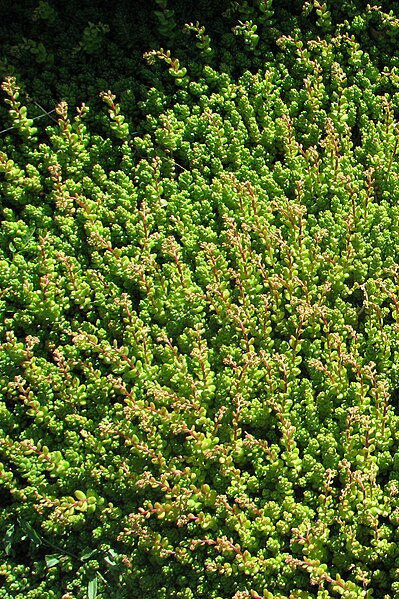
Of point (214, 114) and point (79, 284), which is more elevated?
point (214, 114)

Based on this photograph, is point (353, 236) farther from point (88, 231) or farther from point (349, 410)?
point (88, 231)

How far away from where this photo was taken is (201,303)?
9.43ft

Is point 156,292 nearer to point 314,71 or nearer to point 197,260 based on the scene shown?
point 197,260

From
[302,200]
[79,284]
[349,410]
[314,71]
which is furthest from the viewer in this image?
[314,71]

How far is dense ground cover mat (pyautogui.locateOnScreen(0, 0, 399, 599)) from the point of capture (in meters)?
2.58

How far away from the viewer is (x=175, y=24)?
3.36 m

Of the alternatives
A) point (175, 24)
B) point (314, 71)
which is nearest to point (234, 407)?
point (314, 71)

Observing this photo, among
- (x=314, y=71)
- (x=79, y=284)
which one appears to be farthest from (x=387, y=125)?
(x=79, y=284)

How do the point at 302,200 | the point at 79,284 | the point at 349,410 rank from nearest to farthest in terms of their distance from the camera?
the point at 349,410 < the point at 79,284 < the point at 302,200

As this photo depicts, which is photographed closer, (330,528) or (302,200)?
(330,528)

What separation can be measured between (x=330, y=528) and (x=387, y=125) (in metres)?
1.80

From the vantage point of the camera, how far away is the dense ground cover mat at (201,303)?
258 centimetres

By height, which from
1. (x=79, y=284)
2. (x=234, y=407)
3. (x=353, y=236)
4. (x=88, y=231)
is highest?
(x=353, y=236)

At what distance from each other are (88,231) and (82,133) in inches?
19.9
